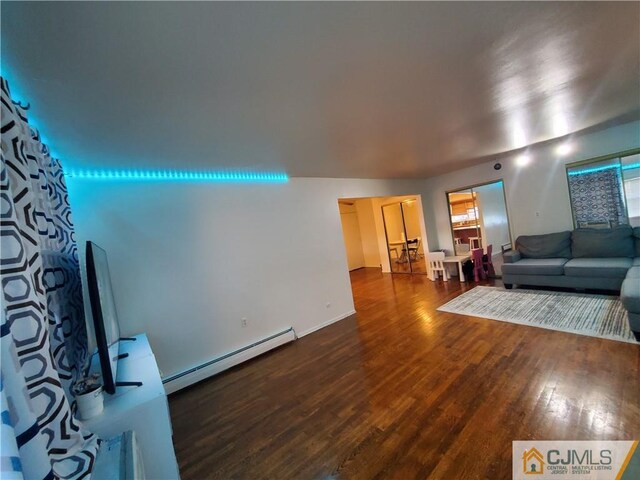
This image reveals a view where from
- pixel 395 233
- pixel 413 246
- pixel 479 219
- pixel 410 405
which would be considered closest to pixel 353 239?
pixel 395 233

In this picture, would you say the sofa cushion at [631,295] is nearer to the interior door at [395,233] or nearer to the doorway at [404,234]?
the doorway at [404,234]

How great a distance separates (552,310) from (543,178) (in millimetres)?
2615

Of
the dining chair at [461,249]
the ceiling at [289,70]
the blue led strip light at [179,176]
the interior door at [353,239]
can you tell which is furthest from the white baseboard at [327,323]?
the interior door at [353,239]

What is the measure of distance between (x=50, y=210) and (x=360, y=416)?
268cm

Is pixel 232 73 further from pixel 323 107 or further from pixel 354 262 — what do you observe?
pixel 354 262

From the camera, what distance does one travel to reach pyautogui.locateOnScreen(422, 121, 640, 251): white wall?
158 inches

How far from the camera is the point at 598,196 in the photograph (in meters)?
4.28

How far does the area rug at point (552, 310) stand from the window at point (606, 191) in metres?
1.45

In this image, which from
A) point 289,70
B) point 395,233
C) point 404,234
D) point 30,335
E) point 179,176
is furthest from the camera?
point 395,233

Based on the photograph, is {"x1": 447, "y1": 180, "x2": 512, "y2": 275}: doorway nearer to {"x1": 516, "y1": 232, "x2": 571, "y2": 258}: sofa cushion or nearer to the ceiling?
{"x1": 516, "y1": 232, "x2": 571, "y2": 258}: sofa cushion

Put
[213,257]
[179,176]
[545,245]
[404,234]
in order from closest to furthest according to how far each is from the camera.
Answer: [179,176], [213,257], [545,245], [404,234]

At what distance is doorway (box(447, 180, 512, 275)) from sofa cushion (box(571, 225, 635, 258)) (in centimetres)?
177

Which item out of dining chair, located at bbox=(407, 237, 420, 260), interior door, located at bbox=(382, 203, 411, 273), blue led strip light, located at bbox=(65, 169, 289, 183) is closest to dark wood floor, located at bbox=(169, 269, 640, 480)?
blue led strip light, located at bbox=(65, 169, 289, 183)

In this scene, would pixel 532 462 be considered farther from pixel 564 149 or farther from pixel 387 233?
pixel 387 233
